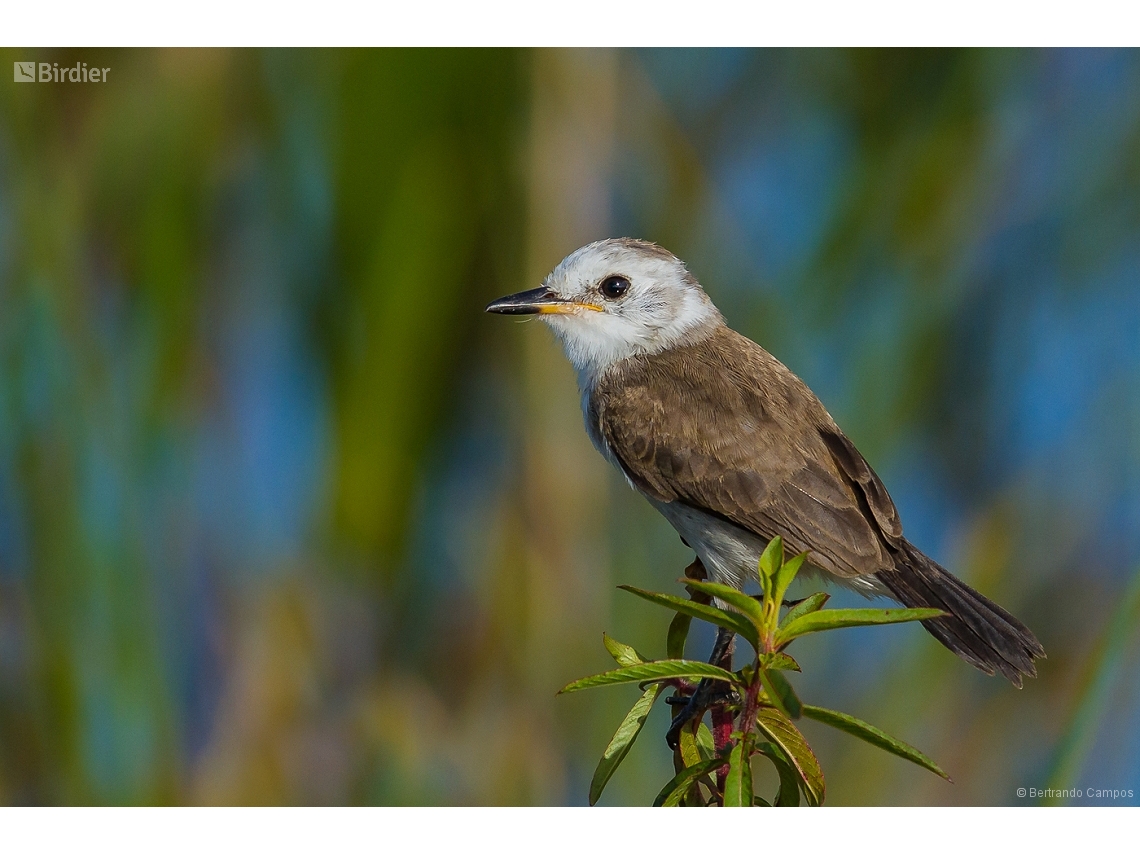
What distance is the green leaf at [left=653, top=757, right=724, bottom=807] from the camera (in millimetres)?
1368

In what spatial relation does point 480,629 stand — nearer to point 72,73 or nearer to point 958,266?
point 958,266

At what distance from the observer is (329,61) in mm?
2766

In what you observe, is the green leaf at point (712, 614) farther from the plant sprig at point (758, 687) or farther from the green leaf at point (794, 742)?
the green leaf at point (794, 742)

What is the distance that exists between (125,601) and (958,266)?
2.33 metres

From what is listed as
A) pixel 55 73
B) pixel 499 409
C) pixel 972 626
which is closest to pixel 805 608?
pixel 972 626

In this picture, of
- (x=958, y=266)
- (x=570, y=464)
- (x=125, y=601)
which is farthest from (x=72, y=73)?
(x=958, y=266)

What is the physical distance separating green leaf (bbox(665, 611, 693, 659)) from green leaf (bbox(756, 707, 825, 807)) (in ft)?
0.51

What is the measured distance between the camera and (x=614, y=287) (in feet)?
8.51

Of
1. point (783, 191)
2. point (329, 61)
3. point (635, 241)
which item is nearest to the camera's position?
point (635, 241)

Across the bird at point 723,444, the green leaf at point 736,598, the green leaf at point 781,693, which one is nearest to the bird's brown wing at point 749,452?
the bird at point 723,444

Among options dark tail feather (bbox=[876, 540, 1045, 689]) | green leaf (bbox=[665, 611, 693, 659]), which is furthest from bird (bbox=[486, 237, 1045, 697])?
green leaf (bbox=[665, 611, 693, 659])

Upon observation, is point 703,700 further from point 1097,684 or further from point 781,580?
point 1097,684

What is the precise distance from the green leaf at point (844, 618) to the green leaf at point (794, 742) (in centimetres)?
16

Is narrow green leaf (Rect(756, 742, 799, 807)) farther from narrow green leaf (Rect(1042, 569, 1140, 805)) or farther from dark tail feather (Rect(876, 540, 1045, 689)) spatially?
Result: narrow green leaf (Rect(1042, 569, 1140, 805))
